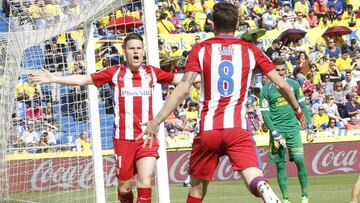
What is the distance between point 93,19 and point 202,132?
5549 mm

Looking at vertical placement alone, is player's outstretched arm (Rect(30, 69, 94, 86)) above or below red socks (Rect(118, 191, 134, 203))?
above

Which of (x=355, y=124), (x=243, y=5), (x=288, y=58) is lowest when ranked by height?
(x=355, y=124)

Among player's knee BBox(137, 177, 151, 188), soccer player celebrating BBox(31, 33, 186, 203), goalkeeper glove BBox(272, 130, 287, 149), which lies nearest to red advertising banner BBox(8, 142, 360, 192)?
goalkeeper glove BBox(272, 130, 287, 149)

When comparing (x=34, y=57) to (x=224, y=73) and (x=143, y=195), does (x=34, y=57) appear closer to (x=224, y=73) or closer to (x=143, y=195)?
(x=143, y=195)

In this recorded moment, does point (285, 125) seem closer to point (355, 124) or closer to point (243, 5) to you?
point (355, 124)

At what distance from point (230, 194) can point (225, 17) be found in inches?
402

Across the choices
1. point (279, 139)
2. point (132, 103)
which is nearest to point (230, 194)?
point (279, 139)

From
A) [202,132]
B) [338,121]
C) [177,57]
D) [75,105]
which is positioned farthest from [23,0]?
[338,121]

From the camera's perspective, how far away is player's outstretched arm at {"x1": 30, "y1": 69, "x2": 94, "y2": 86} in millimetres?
9609

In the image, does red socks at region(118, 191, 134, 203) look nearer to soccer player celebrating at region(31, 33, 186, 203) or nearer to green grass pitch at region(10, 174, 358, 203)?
soccer player celebrating at region(31, 33, 186, 203)

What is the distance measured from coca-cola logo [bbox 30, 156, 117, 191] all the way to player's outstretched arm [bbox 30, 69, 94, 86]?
630 cm

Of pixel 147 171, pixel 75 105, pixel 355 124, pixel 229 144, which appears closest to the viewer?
pixel 229 144

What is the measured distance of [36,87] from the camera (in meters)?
18.3

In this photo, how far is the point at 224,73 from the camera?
7.64 m
